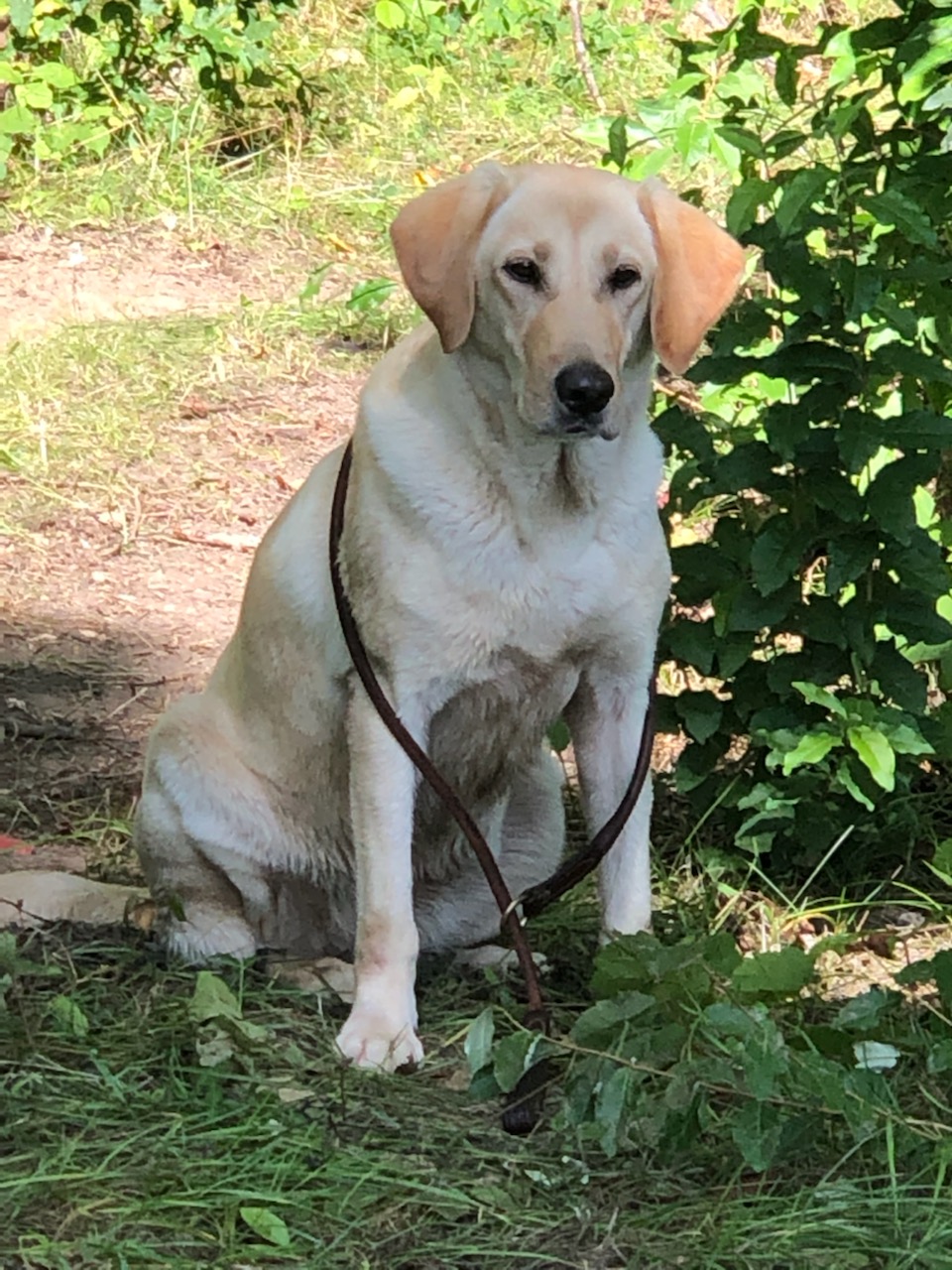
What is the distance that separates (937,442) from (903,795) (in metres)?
0.73

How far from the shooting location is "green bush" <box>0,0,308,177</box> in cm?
738

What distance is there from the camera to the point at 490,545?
9.08 ft

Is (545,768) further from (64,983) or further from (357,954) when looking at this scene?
(64,983)

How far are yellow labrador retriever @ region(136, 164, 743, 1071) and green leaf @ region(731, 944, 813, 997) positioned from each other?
1.43 feet

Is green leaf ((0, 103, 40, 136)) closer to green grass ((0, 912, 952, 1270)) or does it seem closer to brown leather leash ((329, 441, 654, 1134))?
Result: brown leather leash ((329, 441, 654, 1134))

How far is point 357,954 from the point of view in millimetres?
2871

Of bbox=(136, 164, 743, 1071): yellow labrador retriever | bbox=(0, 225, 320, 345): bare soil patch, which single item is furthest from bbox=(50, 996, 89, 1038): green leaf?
bbox=(0, 225, 320, 345): bare soil patch

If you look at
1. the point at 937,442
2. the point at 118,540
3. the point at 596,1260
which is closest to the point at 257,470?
the point at 118,540

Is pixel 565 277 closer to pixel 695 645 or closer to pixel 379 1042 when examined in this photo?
pixel 695 645

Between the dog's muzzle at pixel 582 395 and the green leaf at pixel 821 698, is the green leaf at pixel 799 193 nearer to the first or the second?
the dog's muzzle at pixel 582 395

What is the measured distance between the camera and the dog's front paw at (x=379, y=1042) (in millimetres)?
2752

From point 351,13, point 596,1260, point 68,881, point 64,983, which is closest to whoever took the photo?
point 596,1260

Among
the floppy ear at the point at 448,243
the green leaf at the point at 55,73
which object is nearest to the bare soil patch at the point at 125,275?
the green leaf at the point at 55,73

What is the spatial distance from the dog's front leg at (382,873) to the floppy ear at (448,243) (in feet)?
1.94
